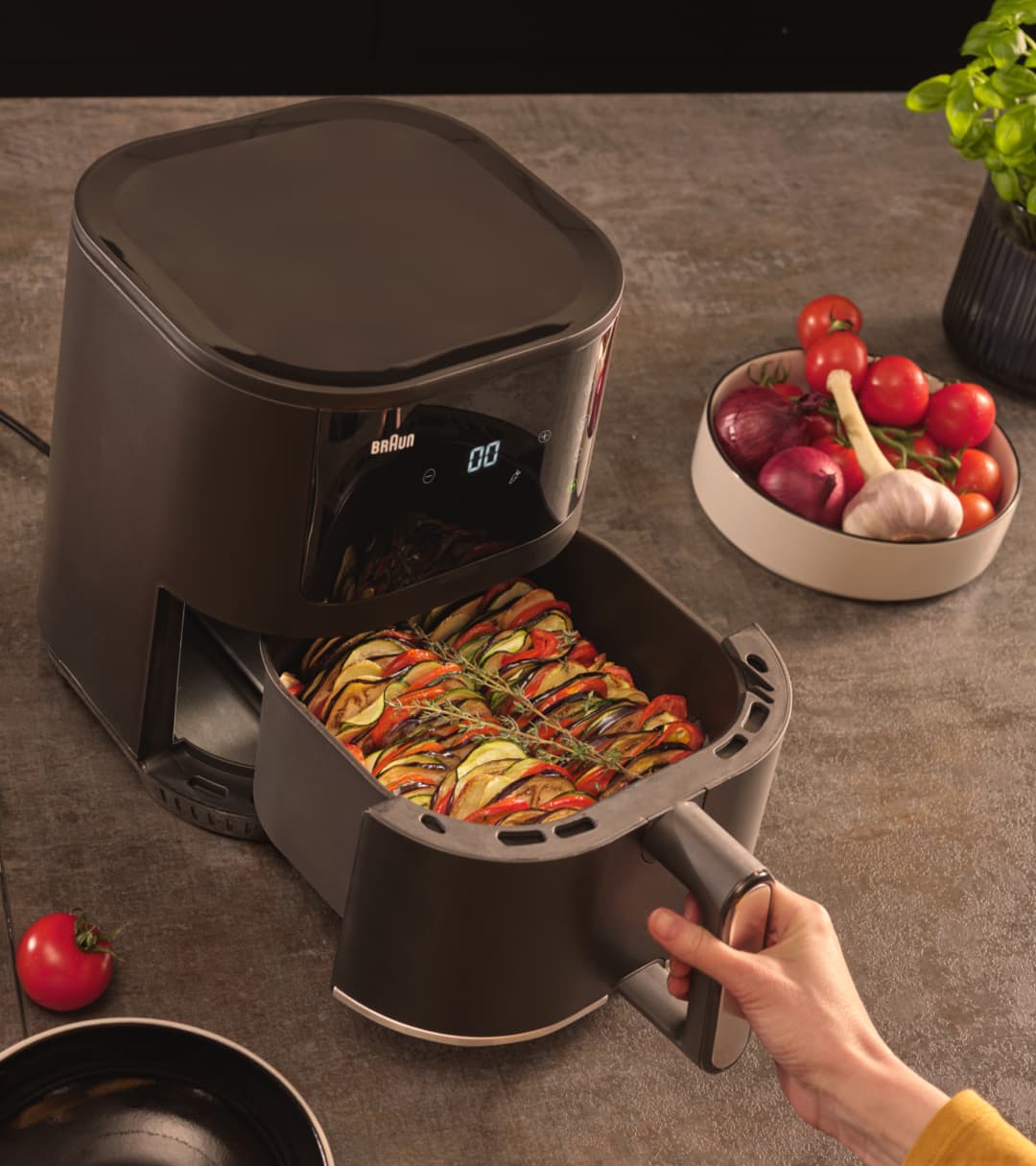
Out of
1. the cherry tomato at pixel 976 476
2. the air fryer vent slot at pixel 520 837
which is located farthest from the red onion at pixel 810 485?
the air fryer vent slot at pixel 520 837

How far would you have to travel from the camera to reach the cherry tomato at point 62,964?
0.84 meters

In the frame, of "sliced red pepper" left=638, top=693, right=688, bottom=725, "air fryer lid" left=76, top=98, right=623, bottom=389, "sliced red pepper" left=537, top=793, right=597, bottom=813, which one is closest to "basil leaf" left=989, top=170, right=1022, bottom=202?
"air fryer lid" left=76, top=98, right=623, bottom=389

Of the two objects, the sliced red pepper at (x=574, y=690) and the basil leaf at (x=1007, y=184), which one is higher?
the basil leaf at (x=1007, y=184)

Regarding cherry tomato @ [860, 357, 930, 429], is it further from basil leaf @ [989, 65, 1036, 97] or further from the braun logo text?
the braun logo text

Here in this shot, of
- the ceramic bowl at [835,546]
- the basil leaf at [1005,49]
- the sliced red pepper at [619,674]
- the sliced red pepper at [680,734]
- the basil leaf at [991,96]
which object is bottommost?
the ceramic bowl at [835,546]

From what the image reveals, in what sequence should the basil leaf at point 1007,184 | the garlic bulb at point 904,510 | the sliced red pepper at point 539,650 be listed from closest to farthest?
the sliced red pepper at point 539,650, the garlic bulb at point 904,510, the basil leaf at point 1007,184

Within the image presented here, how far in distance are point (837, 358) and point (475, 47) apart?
1.76 metres

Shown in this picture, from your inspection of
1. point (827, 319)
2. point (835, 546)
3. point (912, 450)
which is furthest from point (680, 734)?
point (827, 319)

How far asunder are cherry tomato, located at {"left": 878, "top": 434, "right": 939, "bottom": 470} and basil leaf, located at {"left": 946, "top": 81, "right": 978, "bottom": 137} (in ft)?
0.84

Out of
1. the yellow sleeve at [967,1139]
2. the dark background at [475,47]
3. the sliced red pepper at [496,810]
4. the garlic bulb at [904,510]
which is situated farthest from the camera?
the dark background at [475,47]

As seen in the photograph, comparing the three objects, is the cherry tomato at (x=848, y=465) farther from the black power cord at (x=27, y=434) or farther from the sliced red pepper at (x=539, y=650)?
the black power cord at (x=27, y=434)

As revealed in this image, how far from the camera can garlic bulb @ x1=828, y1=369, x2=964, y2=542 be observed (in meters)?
1.16

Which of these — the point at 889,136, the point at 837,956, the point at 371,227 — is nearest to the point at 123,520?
the point at 371,227

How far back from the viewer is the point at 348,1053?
2.81 feet
